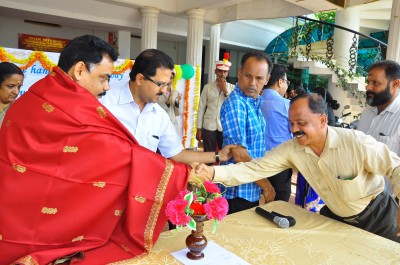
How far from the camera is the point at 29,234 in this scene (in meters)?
1.33

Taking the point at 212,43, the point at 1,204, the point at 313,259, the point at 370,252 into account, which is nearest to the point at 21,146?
the point at 1,204

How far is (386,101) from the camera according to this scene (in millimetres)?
2920

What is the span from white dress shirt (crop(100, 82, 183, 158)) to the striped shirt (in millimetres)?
1889

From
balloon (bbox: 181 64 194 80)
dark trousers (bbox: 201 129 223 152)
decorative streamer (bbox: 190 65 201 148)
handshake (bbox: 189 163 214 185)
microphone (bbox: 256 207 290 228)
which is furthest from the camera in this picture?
decorative streamer (bbox: 190 65 201 148)

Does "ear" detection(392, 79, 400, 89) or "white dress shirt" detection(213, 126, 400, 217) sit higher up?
"ear" detection(392, 79, 400, 89)

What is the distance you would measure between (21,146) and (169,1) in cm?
719

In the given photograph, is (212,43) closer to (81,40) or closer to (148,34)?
(148,34)

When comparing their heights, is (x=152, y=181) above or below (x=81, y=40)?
below

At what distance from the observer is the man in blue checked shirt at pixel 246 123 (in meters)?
2.21

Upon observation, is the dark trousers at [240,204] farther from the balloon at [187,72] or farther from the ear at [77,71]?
the balloon at [187,72]

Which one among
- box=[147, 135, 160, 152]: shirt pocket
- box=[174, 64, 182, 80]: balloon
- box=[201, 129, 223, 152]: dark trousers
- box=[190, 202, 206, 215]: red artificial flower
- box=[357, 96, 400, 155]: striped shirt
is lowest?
box=[201, 129, 223, 152]: dark trousers

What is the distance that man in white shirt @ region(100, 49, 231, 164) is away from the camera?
6.82ft

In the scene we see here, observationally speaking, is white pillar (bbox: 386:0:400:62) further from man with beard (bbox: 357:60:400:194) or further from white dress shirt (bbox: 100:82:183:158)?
white dress shirt (bbox: 100:82:183:158)

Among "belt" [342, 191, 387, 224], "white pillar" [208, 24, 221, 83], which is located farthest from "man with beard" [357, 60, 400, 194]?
"white pillar" [208, 24, 221, 83]
